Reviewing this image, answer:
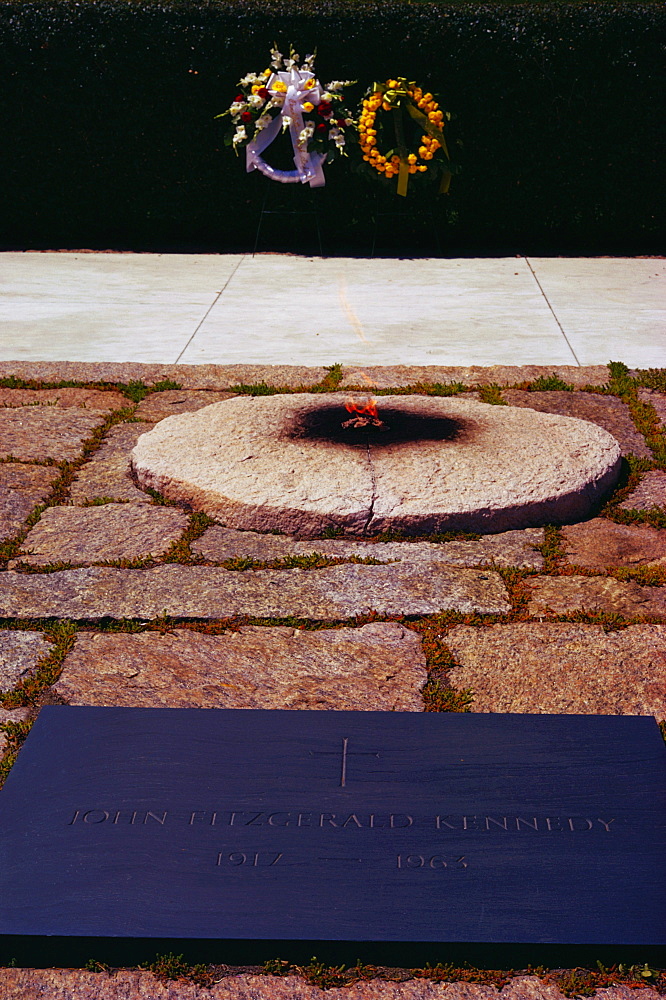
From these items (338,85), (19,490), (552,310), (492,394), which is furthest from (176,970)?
(338,85)

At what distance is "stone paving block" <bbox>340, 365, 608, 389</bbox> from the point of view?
16.2 ft

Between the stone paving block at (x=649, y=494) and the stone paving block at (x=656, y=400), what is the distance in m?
0.69

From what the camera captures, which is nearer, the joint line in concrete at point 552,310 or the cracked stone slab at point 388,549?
the cracked stone slab at point 388,549

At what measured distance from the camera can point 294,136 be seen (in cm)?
807

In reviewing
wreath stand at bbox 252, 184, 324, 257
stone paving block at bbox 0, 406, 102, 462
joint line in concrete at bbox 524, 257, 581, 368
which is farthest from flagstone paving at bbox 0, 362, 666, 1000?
wreath stand at bbox 252, 184, 324, 257

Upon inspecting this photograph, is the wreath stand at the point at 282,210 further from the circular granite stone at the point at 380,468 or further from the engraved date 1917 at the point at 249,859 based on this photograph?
the engraved date 1917 at the point at 249,859

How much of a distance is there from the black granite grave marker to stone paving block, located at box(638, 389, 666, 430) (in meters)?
2.56

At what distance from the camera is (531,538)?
10.9 feet

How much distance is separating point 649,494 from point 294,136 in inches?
216

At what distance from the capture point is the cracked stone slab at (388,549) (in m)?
3.17

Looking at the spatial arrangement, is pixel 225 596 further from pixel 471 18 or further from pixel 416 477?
pixel 471 18

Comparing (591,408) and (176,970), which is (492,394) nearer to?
(591,408)

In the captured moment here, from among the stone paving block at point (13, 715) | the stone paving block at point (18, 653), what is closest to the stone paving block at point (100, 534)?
the stone paving block at point (18, 653)

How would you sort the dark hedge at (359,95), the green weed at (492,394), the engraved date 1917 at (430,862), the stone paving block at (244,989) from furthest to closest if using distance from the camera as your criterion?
the dark hedge at (359,95)
the green weed at (492,394)
the engraved date 1917 at (430,862)
the stone paving block at (244,989)
